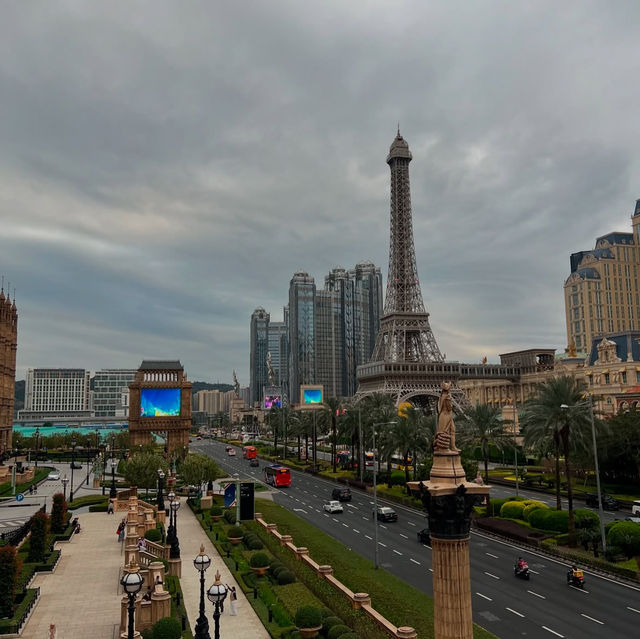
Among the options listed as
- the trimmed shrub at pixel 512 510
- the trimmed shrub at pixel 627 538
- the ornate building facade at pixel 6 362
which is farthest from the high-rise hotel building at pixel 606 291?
the ornate building facade at pixel 6 362

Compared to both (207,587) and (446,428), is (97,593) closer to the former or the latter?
(207,587)

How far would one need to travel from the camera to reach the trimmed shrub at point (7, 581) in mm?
25344

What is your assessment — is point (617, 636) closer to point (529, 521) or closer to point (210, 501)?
point (529, 521)

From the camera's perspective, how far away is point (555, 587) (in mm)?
31875

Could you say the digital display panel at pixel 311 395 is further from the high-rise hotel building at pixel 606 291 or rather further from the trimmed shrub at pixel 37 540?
the trimmed shrub at pixel 37 540

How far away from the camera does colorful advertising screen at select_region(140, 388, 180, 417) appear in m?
97.7

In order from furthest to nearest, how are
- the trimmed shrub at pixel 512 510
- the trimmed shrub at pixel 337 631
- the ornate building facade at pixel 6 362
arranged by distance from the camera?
the ornate building facade at pixel 6 362, the trimmed shrub at pixel 512 510, the trimmed shrub at pixel 337 631

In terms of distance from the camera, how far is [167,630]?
2144 cm

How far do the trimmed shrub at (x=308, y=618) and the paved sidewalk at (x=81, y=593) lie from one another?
7930 millimetres

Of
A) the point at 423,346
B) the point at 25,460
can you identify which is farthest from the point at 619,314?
the point at 25,460

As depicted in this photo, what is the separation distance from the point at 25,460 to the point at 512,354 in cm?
12386

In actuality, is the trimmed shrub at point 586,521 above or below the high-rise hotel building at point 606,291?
below

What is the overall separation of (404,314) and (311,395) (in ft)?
180

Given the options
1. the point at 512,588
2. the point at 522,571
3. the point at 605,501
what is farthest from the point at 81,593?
the point at 605,501
